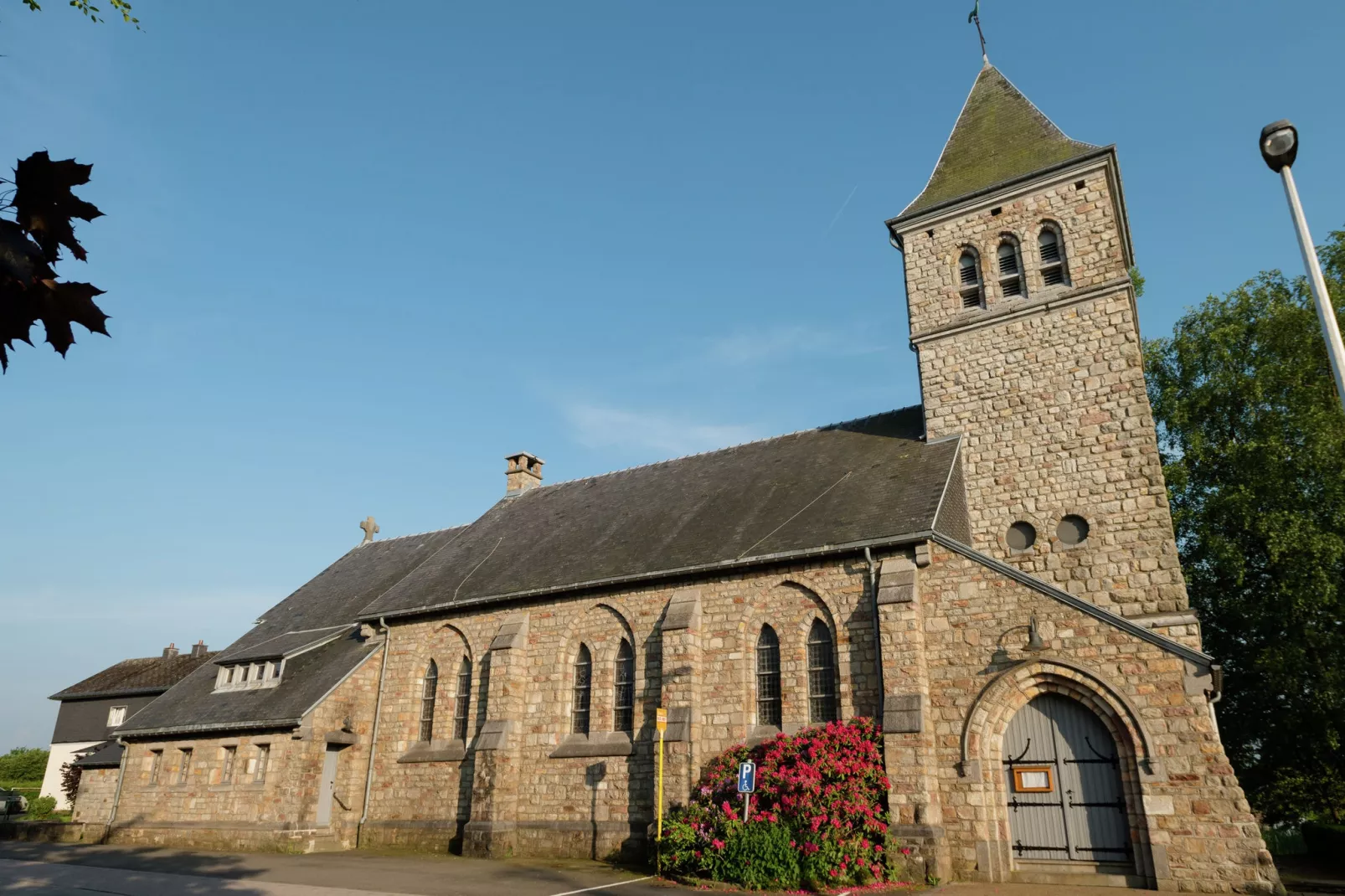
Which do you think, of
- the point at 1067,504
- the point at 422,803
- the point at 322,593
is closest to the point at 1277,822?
the point at 1067,504

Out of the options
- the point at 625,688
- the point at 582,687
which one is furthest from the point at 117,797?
the point at 625,688

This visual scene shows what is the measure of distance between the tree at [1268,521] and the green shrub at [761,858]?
1373 cm

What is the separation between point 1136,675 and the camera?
12.8 metres

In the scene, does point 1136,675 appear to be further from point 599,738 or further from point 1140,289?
point 1140,289

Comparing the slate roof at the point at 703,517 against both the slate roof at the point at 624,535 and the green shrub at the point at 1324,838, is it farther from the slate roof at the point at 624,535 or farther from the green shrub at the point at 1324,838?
the green shrub at the point at 1324,838

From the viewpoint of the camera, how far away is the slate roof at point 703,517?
16719 mm

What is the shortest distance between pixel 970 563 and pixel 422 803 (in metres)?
13.1

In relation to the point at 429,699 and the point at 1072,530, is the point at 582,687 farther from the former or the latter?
the point at 1072,530

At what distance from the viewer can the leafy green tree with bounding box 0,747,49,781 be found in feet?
153

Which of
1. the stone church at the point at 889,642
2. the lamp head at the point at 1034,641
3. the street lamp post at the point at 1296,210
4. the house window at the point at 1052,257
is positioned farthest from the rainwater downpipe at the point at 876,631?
the street lamp post at the point at 1296,210

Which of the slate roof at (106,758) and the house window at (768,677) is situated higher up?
the house window at (768,677)

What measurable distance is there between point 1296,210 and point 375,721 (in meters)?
20.3

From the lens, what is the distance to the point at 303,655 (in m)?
22.3

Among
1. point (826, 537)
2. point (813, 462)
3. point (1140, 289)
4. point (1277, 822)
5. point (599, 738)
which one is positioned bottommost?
point (1277, 822)
